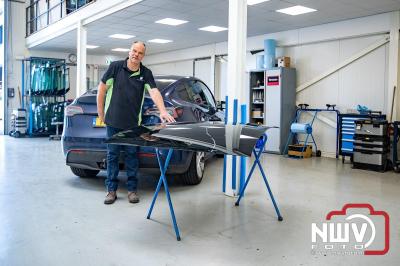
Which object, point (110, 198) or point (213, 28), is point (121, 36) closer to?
point (213, 28)

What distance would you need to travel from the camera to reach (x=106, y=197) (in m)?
3.57

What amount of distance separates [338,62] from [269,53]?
5.00ft

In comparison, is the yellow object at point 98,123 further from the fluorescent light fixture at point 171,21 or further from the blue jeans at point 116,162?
the fluorescent light fixture at point 171,21

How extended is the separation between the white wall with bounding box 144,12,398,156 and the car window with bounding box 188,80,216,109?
3451 millimetres

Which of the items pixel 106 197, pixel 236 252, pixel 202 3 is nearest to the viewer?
pixel 236 252

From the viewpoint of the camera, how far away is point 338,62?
7559 millimetres

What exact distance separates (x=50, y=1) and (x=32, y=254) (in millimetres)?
11388

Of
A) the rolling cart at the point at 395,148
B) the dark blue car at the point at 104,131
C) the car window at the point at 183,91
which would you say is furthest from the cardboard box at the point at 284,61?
A: the dark blue car at the point at 104,131

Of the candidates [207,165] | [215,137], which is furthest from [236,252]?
[207,165]

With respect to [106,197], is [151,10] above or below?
above

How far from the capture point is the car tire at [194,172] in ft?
13.6

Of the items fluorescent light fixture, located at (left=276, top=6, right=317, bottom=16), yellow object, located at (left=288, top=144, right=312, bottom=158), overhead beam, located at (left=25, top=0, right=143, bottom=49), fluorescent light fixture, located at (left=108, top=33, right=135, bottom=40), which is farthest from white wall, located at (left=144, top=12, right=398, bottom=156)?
overhead beam, located at (left=25, top=0, right=143, bottom=49)

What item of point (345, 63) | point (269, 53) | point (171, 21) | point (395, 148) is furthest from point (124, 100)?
point (269, 53)

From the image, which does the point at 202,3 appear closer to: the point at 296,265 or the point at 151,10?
the point at 151,10
